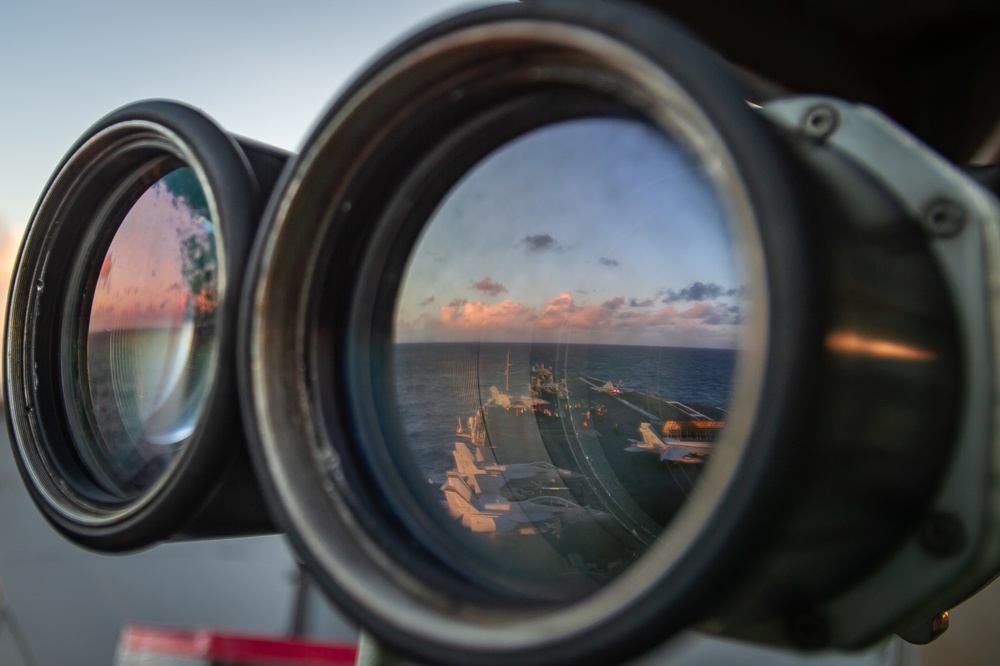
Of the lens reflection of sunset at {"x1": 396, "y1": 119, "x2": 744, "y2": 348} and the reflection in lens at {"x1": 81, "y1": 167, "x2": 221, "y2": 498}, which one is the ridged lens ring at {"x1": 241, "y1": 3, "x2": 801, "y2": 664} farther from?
the reflection in lens at {"x1": 81, "y1": 167, "x2": 221, "y2": 498}

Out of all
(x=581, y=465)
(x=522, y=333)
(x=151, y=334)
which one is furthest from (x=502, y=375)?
(x=151, y=334)

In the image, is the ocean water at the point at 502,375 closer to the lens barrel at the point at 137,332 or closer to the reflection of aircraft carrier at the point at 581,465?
the reflection of aircraft carrier at the point at 581,465

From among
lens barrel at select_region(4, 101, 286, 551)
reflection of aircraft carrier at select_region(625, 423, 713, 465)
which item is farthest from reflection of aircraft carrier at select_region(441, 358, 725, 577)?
lens barrel at select_region(4, 101, 286, 551)

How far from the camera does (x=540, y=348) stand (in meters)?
0.98

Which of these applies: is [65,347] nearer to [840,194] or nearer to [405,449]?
[405,449]

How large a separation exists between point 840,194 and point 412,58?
1.11ft

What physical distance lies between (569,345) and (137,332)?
1.92ft

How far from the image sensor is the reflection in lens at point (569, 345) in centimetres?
81

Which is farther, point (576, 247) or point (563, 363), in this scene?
point (563, 363)

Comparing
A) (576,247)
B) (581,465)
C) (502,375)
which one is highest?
(576,247)

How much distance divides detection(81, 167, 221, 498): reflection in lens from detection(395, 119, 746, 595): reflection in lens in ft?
0.95

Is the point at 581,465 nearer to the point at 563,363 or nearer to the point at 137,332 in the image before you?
the point at 563,363

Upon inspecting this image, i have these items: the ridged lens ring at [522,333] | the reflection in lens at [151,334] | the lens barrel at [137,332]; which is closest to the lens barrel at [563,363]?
the ridged lens ring at [522,333]

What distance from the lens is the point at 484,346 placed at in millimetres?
923
